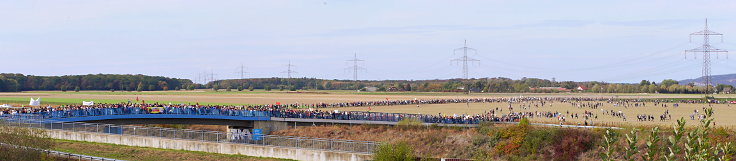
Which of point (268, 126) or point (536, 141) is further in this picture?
point (268, 126)

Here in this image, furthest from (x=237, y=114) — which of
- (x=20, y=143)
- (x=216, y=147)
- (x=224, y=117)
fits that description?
(x=20, y=143)

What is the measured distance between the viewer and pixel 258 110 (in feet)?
235

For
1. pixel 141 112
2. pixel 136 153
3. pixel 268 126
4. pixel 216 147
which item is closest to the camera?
pixel 136 153

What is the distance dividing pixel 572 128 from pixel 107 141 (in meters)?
33.1

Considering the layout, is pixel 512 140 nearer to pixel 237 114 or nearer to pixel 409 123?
pixel 409 123

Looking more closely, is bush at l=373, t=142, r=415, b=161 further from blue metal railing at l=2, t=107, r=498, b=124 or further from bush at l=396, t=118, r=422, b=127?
blue metal railing at l=2, t=107, r=498, b=124

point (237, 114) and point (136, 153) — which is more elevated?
point (237, 114)

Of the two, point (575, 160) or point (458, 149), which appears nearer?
point (575, 160)

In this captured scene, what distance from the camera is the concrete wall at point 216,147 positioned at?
4894 cm

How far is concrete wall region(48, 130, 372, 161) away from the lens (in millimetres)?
48938

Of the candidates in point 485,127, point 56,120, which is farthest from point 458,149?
point 56,120

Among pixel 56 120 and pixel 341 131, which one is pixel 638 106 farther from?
pixel 56 120

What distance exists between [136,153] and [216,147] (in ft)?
16.5

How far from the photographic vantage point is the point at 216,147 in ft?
172
